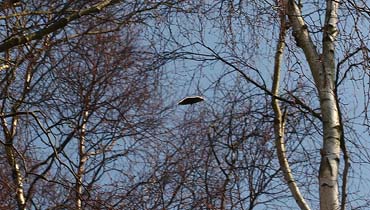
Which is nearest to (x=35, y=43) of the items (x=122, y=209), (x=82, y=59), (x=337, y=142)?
(x=82, y=59)

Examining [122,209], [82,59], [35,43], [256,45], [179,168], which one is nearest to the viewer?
[256,45]

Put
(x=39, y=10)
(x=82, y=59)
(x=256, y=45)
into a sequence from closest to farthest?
1. (x=256, y=45)
2. (x=39, y=10)
3. (x=82, y=59)

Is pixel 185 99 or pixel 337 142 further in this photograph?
pixel 185 99

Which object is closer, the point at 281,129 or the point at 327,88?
the point at 327,88

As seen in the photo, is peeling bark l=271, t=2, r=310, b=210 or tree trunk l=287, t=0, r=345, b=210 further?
peeling bark l=271, t=2, r=310, b=210

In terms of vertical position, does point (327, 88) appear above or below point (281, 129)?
below

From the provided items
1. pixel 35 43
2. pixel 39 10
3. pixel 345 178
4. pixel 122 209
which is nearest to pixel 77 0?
pixel 39 10

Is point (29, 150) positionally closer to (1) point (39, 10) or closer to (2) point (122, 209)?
(2) point (122, 209)

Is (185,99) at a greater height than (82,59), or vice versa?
(82,59)

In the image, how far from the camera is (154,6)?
594 centimetres

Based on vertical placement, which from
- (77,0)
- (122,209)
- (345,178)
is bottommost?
(345,178)

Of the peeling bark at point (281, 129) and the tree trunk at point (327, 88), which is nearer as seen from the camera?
the tree trunk at point (327, 88)

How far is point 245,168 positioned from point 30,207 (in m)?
2.11

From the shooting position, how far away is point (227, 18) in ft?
17.6
